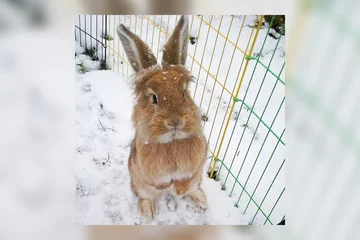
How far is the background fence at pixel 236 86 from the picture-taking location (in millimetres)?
1530

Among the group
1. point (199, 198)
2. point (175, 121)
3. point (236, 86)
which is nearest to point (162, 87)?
point (175, 121)

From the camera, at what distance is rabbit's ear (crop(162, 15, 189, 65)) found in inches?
59.6

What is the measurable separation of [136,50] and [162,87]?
0.14 metres

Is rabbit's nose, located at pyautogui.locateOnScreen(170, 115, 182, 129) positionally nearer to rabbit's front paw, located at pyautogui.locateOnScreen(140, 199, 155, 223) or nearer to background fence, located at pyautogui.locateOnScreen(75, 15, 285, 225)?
background fence, located at pyautogui.locateOnScreen(75, 15, 285, 225)

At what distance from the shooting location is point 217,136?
5.14ft

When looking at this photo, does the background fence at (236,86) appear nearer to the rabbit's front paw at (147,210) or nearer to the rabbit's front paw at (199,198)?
the rabbit's front paw at (199,198)

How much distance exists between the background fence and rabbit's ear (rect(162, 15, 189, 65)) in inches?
0.8

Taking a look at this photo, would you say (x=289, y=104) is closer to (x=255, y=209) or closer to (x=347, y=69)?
(x=347, y=69)

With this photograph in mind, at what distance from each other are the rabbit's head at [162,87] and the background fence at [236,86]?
26 millimetres

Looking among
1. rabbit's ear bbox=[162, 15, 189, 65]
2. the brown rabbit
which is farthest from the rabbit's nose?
rabbit's ear bbox=[162, 15, 189, 65]

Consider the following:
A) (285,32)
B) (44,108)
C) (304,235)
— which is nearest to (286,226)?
(304,235)

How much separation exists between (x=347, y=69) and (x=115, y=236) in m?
0.89

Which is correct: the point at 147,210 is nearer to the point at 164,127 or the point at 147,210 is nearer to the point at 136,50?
the point at 164,127

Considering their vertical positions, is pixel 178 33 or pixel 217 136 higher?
pixel 178 33
